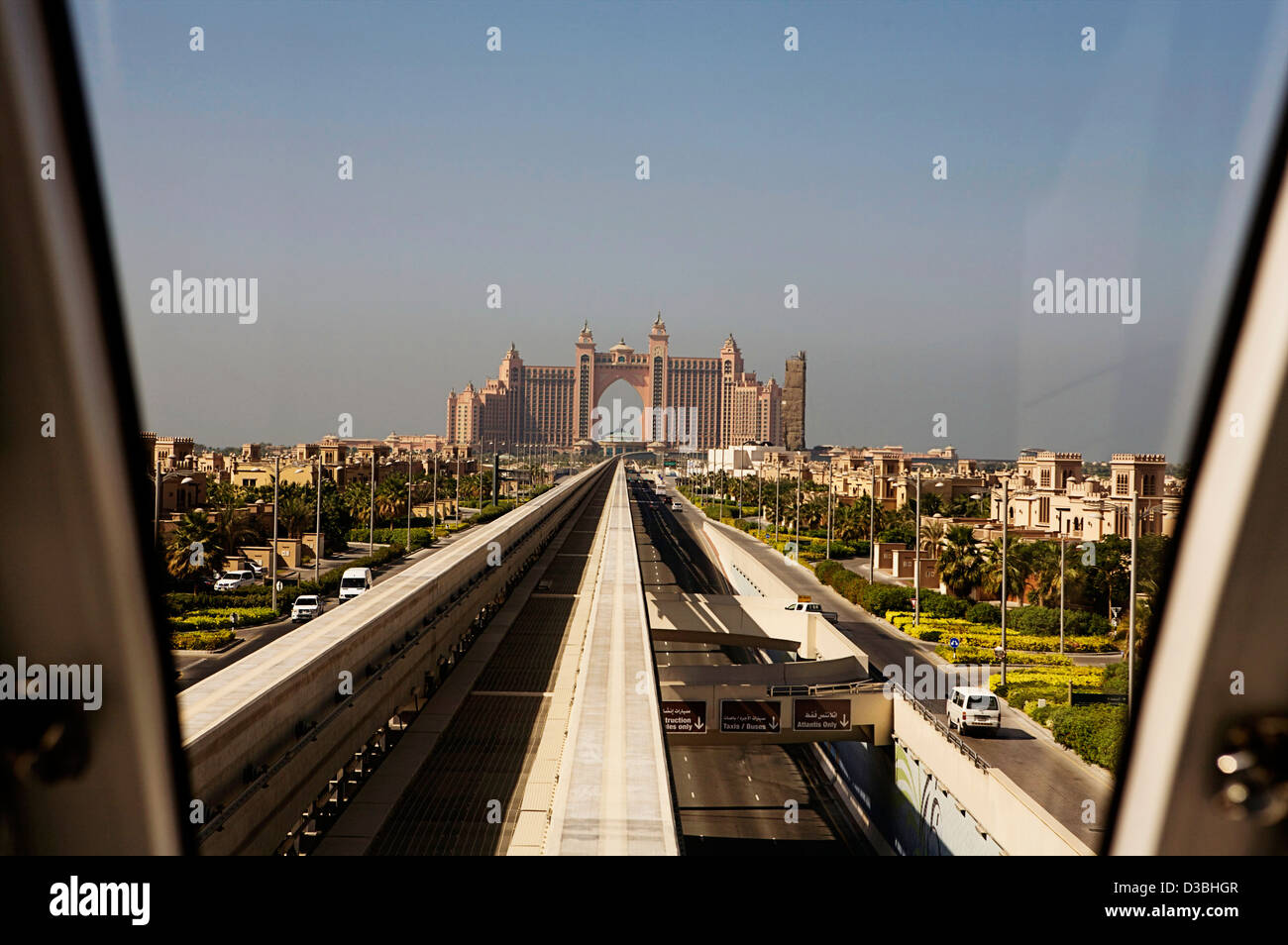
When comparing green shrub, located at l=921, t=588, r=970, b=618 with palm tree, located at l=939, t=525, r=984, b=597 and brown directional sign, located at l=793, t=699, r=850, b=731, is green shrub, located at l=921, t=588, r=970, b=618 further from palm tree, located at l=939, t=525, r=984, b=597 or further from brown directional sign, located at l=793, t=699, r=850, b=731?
brown directional sign, located at l=793, t=699, r=850, b=731

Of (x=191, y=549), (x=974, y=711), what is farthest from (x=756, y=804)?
(x=191, y=549)

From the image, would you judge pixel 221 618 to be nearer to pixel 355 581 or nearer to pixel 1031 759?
pixel 355 581

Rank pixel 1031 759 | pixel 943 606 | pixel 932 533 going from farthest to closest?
pixel 932 533 < pixel 943 606 < pixel 1031 759

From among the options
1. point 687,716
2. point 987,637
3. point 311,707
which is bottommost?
point 687,716

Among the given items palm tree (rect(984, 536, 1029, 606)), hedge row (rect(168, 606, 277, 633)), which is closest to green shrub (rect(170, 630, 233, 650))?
→ hedge row (rect(168, 606, 277, 633))

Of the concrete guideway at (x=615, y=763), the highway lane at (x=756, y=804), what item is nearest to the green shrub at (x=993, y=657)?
the highway lane at (x=756, y=804)
